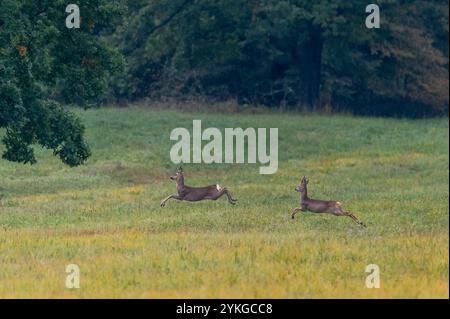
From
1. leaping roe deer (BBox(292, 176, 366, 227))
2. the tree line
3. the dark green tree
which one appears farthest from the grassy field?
the tree line

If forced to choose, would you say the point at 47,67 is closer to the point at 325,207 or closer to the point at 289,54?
the point at 325,207

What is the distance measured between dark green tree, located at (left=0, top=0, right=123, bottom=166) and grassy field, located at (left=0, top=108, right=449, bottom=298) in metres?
1.78

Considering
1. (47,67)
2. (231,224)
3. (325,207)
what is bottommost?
(231,224)

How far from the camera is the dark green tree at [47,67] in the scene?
1157 inches

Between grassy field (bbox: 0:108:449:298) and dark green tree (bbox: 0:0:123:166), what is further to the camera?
dark green tree (bbox: 0:0:123:166)

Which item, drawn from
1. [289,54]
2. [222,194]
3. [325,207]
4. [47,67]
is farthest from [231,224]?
[289,54]

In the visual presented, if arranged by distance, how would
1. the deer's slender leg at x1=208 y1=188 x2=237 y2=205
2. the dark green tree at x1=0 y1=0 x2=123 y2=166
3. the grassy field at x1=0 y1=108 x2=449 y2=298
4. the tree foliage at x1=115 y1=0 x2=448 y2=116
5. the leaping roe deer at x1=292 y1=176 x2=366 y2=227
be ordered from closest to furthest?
the grassy field at x1=0 y1=108 x2=449 y2=298
the leaping roe deer at x1=292 y1=176 x2=366 y2=227
the deer's slender leg at x1=208 y1=188 x2=237 y2=205
the dark green tree at x1=0 y1=0 x2=123 y2=166
the tree foliage at x1=115 y1=0 x2=448 y2=116

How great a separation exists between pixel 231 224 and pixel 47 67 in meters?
7.19

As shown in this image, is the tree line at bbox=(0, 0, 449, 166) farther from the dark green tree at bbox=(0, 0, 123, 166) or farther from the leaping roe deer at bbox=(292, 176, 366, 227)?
the leaping roe deer at bbox=(292, 176, 366, 227)

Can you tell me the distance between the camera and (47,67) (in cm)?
3045

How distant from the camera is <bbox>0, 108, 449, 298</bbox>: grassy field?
56.9 feet

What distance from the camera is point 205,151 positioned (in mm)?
47625
